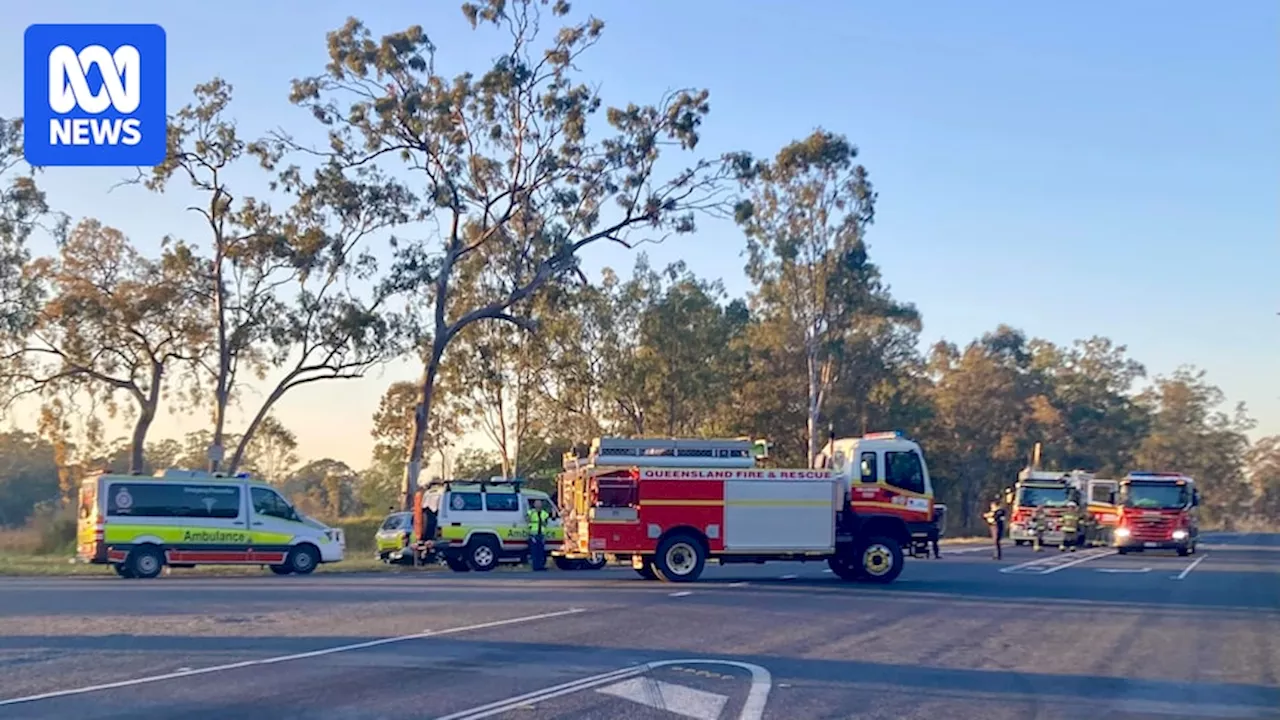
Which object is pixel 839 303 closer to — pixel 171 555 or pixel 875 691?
pixel 171 555

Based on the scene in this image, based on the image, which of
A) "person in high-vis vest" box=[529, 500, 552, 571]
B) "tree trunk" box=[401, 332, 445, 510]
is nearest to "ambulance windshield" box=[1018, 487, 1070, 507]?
"tree trunk" box=[401, 332, 445, 510]

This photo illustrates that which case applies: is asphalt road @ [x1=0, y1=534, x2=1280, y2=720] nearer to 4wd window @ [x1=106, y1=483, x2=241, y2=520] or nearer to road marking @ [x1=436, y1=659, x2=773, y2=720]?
road marking @ [x1=436, y1=659, x2=773, y2=720]

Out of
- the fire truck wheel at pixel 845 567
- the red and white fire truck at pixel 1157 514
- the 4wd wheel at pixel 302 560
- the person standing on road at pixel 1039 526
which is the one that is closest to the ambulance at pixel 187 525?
the 4wd wheel at pixel 302 560

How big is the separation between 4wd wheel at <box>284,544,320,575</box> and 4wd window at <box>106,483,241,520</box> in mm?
1657

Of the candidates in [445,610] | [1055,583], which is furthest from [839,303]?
[445,610]

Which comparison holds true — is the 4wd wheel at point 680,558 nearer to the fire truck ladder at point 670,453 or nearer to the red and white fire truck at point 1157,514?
the fire truck ladder at point 670,453

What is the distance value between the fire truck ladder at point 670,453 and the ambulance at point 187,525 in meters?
7.80

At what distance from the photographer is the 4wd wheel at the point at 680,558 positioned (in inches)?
1001

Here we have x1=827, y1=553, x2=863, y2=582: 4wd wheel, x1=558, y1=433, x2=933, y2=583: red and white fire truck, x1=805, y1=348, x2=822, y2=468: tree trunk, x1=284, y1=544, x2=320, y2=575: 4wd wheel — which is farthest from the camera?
x1=805, y1=348, x2=822, y2=468: tree trunk

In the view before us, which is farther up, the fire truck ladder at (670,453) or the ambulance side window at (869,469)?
the fire truck ladder at (670,453)

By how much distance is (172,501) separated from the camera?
2842cm

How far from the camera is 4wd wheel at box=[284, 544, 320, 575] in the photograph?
29.9 metres

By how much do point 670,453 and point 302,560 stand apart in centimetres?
922

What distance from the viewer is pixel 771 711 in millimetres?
11156
